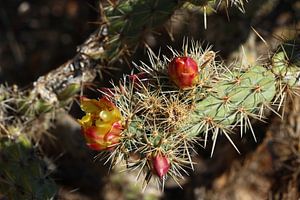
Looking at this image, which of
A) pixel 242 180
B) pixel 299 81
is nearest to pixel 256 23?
pixel 242 180

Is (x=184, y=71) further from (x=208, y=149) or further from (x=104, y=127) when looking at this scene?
(x=208, y=149)

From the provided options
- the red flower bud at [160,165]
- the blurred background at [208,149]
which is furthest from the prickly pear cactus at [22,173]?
the red flower bud at [160,165]

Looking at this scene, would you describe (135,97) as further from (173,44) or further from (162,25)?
(173,44)

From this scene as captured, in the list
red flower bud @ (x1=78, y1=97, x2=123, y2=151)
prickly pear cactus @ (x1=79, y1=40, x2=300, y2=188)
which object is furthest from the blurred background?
red flower bud @ (x1=78, y1=97, x2=123, y2=151)

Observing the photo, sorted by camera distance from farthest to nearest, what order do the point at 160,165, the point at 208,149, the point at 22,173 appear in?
the point at 208,149 → the point at 22,173 → the point at 160,165

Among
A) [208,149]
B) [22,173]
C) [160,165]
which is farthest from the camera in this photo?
[208,149]

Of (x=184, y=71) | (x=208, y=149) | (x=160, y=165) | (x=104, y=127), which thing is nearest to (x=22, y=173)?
(x=104, y=127)

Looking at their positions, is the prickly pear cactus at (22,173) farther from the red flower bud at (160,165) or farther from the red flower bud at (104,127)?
the red flower bud at (160,165)
